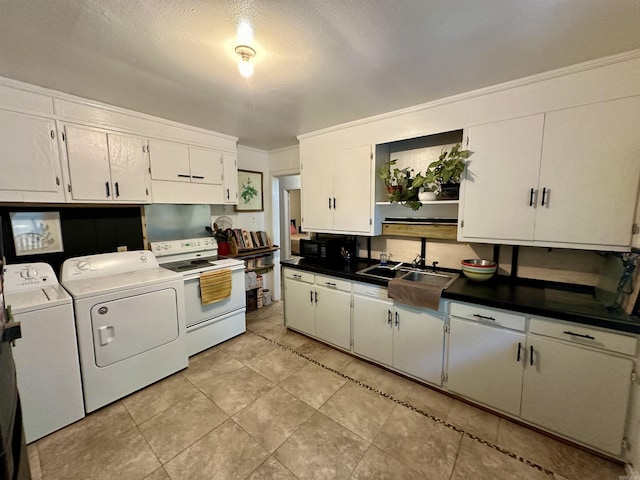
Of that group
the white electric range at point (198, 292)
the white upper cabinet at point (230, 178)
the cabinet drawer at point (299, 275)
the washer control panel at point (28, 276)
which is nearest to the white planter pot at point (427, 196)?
the cabinet drawer at point (299, 275)

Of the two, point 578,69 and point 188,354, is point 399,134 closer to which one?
point 578,69

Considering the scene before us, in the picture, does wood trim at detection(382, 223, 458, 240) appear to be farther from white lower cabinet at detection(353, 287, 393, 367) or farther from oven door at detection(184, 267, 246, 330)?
oven door at detection(184, 267, 246, 330)

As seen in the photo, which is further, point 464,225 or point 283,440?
point 464,225

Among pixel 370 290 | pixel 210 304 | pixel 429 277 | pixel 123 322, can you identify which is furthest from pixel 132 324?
pixel 429 277

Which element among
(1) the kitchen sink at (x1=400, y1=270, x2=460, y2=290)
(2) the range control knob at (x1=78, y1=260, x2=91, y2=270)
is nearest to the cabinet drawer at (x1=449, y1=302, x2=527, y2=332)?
(1) the kitchen sink at (x1=400, y1=270, x2=460, y2=290)

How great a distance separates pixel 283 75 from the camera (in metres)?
1.85

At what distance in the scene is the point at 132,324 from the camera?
222 centimetres

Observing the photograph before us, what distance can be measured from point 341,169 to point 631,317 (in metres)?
2.44

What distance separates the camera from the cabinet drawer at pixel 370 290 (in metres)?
2.45

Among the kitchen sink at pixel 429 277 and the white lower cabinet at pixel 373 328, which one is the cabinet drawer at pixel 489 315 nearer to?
the kitchen sink at pixel 429 277

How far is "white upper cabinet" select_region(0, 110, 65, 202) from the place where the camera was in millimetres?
1953

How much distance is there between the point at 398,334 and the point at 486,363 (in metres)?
0.68

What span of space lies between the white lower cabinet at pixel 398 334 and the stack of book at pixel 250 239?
1.92 m

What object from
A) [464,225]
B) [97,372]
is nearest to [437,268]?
[464,225]
